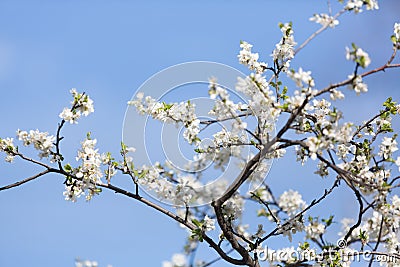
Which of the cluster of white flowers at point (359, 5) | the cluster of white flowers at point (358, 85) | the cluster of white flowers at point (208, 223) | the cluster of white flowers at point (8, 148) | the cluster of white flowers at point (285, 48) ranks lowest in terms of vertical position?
the cluster of white flowers at point (208, 223)

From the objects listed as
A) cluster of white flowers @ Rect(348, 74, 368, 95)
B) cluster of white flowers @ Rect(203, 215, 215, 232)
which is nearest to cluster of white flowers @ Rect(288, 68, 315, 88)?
cluster of white flowers @ Rect(348, 74, 368, 95)

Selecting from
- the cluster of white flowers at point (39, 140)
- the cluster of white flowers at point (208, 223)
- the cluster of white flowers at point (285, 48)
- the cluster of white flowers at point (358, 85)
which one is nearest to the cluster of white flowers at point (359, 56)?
the cluster of white flowers at point (358, 85)

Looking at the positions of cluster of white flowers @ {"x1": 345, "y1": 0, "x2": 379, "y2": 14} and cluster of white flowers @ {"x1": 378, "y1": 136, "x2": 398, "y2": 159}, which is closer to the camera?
cluster of white flowers @ {"x1": 345, "y1": 0, "x2": 379, "y2": 14}

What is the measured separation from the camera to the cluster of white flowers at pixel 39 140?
2.79m

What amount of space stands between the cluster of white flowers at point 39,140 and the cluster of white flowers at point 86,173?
152mm

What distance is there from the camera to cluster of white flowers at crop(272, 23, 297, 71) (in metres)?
2.80

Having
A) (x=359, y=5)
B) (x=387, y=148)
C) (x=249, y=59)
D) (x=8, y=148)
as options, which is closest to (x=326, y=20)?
(x=359, y=5)

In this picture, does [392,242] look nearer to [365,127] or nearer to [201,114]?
[365,127]

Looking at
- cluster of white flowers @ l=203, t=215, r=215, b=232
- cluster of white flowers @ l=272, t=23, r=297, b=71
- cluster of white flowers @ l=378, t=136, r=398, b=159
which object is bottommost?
cluster of white flowers @ l=203, t=215, r=215, b=232

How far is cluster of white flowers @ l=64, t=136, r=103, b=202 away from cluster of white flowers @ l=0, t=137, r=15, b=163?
346 mm

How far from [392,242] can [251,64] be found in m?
1.33

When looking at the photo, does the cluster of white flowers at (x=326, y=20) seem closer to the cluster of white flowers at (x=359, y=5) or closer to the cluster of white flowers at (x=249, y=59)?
the cluster of white flowers at (x=359, y=5)

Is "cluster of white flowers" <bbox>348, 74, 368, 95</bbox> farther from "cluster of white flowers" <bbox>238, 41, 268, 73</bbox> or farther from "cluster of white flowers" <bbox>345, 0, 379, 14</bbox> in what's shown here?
"cluster of white flowers" <bbox>238, 41, 268, 73</bbox>

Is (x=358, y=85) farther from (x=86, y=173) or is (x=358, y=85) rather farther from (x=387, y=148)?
(x=86, y=173)
